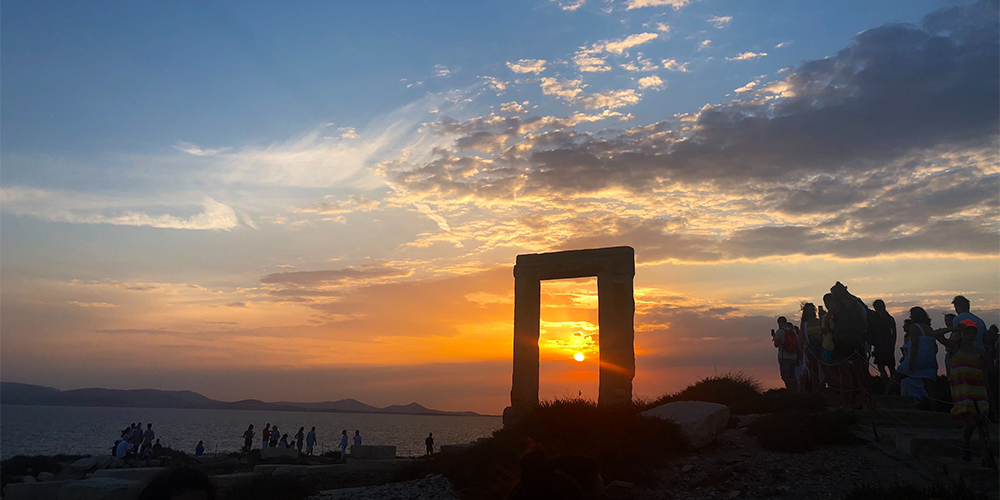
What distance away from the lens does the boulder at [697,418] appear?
37.6 ft

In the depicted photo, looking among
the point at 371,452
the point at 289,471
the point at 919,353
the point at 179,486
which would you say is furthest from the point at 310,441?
the point at 179,486

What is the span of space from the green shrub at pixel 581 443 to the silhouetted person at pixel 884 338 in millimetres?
Answer: 4873

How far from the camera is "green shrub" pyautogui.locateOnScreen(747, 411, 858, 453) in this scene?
10.6 m

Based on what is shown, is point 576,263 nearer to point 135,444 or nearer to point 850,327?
point 850,327

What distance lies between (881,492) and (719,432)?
4374 mm

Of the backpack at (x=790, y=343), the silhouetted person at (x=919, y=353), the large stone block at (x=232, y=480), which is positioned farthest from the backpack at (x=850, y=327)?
the large stone block at (x=232, y=480)

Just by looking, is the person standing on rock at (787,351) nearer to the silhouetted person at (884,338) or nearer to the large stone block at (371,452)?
the silhouetted person at (884,338)

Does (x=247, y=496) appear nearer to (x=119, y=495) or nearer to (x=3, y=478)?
(x=119, y=495)

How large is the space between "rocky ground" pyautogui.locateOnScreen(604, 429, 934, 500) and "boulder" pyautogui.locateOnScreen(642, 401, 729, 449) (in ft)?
1.67

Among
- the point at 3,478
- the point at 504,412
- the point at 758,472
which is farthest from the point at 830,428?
the point at 3,478

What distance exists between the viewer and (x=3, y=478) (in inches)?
933

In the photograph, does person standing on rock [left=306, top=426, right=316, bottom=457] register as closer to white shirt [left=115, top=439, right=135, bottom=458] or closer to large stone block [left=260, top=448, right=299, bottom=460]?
large stone block [left=260, top=448, right=299, bottom=460]

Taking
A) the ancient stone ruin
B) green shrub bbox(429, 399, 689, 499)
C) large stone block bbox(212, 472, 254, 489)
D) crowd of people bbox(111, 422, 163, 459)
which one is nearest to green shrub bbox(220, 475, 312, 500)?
large stone block bbox(212, 472, 254, 489)

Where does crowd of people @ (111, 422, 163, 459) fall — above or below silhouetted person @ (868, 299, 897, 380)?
below
